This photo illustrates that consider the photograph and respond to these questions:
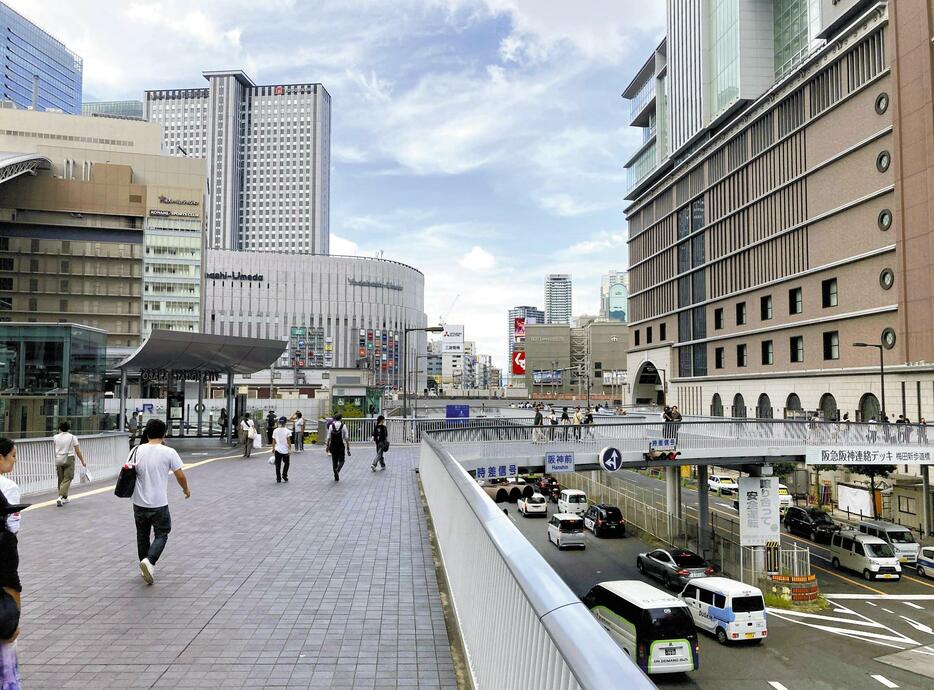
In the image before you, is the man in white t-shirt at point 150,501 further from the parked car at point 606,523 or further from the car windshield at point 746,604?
the parked car at point 606,523

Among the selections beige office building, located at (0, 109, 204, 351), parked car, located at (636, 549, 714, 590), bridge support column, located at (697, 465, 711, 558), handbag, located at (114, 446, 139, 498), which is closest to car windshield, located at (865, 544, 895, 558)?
parked car, located at (636, 549, 714, 590)

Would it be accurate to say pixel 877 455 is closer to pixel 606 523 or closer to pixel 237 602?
pixel 606 523

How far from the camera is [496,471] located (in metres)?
24.8

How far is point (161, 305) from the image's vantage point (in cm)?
8319

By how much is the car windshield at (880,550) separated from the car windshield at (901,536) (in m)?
1.82

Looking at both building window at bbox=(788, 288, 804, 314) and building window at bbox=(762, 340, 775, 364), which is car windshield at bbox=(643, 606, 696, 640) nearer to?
building window at bbox=(788, 288, 804, 314)

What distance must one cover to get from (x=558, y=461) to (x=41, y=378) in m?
17.4

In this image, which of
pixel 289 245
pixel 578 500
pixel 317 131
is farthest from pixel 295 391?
pixel 317 131

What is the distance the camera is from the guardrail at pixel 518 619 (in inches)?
88.0

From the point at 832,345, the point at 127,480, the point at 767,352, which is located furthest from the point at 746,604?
→ the point at 767,352

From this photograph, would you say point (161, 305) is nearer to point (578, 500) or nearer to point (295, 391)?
point (295, 391)

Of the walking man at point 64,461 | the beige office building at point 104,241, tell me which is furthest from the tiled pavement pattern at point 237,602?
the beige office building at point 104,241

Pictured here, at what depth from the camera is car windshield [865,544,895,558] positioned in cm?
3153

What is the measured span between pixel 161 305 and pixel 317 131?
426 ft
